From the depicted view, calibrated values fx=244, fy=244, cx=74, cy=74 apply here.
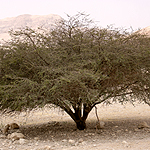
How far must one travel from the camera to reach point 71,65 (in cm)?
825

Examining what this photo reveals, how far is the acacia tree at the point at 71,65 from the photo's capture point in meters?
7.77

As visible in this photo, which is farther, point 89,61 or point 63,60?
point 63,60

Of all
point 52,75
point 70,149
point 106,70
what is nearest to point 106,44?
point 106,70

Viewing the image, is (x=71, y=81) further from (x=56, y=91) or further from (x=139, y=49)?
(x=139, y=49)

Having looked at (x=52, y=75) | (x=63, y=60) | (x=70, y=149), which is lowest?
(x=70, y=149)

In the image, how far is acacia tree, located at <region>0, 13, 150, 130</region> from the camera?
777 centimetres

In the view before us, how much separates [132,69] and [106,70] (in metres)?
0.95

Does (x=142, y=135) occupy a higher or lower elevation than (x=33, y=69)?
lower

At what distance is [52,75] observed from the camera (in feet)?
26.7

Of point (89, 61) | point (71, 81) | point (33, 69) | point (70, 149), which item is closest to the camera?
point (70, 149)

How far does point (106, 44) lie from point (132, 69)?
1305 mm

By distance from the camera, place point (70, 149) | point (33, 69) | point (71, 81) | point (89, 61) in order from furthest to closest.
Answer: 1. point (33, 69)
2. point (89, 61)
3. point (71, 81)
4. point (70, 149)

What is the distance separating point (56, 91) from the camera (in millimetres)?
7508

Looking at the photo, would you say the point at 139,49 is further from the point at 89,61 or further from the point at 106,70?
the point at 89,61
